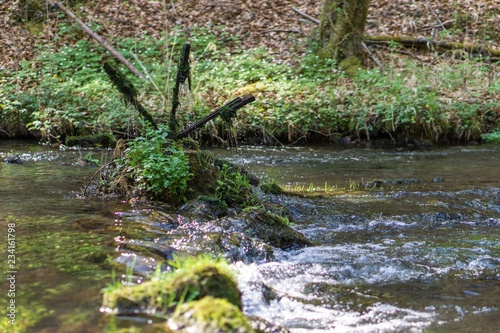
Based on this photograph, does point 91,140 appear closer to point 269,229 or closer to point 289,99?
point 289,99

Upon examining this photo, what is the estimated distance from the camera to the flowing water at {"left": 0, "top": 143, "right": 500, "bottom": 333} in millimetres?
3932

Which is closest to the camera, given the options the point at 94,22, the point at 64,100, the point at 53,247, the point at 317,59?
the point at 53,247

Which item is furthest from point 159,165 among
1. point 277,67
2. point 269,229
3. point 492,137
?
point 277,67

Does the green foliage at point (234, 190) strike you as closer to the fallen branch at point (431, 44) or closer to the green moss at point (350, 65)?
the green moss at point (350, 65)

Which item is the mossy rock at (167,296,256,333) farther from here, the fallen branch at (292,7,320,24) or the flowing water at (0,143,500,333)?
the fallen branch at (292,7,320,24)

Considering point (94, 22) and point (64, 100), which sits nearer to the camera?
point (64, 100)

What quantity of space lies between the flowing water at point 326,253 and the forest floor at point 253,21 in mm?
8306

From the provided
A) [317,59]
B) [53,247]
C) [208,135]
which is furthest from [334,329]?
[317,59]

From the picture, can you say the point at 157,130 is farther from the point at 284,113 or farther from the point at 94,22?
the point at 94,22

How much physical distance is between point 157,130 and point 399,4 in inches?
550

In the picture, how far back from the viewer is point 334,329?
3.76 meters

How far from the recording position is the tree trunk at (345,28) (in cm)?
1585

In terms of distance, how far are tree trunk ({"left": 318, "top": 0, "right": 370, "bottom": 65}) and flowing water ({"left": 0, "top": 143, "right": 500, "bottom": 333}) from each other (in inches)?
265

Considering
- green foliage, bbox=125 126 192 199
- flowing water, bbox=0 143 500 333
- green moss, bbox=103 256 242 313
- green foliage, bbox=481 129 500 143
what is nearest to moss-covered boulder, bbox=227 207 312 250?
flowing water, bbox=0 143 500 333
